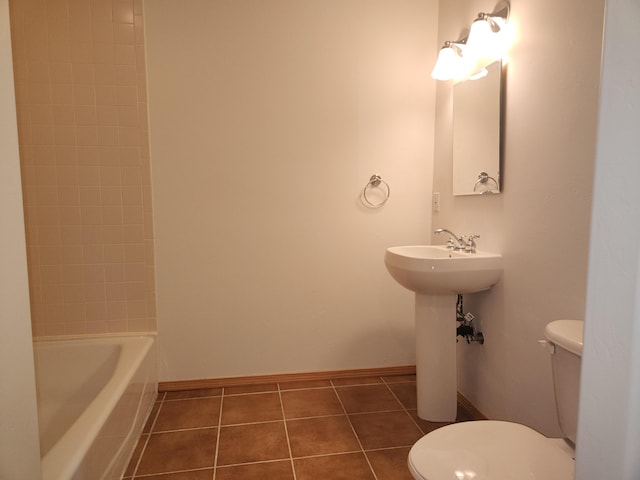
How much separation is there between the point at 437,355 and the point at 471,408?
0.43 m

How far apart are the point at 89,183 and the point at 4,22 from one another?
182 centimetres

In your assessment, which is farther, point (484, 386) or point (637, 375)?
point (484, 386)

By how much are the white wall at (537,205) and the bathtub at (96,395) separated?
1.65m

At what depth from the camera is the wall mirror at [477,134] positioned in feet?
5.94

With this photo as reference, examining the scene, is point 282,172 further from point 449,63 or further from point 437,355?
point 437,355

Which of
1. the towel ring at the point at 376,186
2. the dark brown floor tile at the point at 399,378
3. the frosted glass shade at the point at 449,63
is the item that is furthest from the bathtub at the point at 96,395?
the frosted glass shade at the point at 449,63

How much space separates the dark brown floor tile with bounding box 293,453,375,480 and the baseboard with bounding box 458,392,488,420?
686mm

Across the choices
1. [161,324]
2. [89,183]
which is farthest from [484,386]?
[89,183]

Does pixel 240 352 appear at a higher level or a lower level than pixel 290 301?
lower

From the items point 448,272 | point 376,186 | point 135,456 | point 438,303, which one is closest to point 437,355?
point 438,303

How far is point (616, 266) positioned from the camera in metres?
0.54

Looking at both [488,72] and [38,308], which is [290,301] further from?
[488,72]

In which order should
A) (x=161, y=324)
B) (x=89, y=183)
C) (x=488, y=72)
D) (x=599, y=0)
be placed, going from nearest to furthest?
(x=599, y=0) → (x=488, y=72) → (x=89, y=183) → (x=161, y=324)

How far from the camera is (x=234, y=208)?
2371mm
